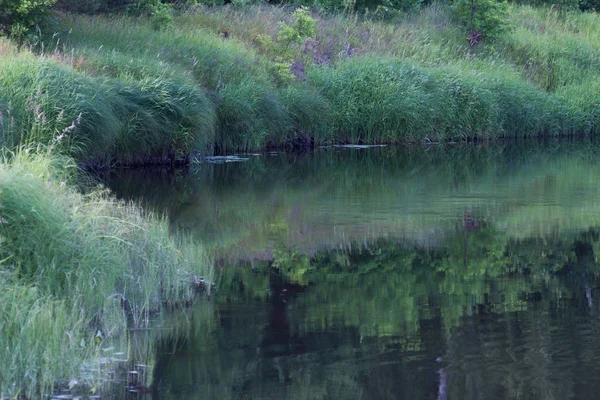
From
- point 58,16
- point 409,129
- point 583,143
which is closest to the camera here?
point 58,16

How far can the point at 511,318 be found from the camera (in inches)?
299

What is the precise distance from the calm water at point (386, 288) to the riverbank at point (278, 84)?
145 cm

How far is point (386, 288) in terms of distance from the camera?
341 inches

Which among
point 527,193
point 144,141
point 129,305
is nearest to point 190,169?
point 144,141

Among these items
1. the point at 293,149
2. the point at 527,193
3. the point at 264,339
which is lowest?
the point at 293,149

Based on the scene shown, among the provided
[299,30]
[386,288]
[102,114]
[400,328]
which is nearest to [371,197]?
[102,114]

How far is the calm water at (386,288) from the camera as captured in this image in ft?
20.5

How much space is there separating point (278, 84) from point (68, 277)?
50.6ft

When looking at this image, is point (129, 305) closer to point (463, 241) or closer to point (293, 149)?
point (463, 241)

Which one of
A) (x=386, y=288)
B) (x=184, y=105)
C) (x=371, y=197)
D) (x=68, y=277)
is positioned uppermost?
(x=68, y=277)

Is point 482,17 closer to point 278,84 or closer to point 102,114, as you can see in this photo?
point 278,84

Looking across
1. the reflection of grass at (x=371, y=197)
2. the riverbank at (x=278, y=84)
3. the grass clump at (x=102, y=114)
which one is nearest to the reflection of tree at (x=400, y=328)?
the reflection of grass at (x=371, y=197)

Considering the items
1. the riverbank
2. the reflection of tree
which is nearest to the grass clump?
the riverbank

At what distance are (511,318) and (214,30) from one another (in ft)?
58.1
